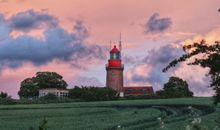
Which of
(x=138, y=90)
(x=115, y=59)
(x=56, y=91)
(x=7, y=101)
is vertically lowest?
Result: (x=7, y=101)

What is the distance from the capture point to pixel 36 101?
119 metres

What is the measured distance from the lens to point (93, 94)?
12988 cm

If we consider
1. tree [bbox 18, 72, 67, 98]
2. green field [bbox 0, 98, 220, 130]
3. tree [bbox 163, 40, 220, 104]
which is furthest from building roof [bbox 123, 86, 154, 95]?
tree [bbox 163, 40, 220, 104]

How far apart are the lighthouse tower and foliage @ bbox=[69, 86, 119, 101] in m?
24.3

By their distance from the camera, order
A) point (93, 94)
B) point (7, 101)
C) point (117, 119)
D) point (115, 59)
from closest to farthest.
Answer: point (117, 119), point (7, 101), point (93, 94), point (115, 59)

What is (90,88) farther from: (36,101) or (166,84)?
(166,84)

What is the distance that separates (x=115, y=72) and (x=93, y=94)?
103 feet

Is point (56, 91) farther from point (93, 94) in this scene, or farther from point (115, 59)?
point (93, 94)

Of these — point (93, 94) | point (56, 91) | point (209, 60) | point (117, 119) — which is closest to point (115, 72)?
point (56, 91)

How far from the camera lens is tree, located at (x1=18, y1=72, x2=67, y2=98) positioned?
496 feet

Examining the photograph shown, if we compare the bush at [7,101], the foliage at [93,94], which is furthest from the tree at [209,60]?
the foliage at [93,94]

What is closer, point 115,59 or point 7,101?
point 7,101

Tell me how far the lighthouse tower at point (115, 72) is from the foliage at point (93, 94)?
24279 mm

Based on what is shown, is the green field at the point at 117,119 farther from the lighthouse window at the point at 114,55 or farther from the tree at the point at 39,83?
the lighthouse window at the point at 114,55
